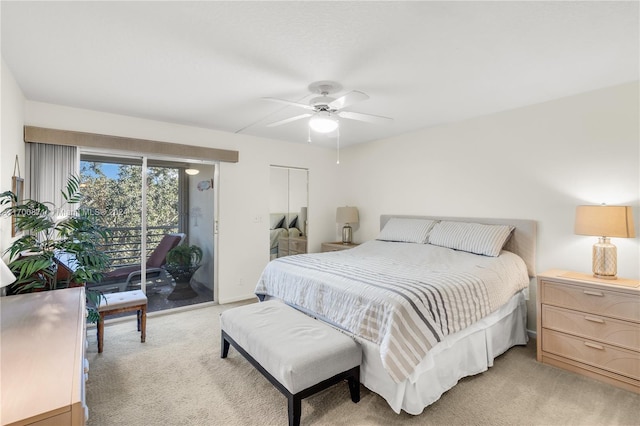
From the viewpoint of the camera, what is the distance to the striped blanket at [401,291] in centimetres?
194

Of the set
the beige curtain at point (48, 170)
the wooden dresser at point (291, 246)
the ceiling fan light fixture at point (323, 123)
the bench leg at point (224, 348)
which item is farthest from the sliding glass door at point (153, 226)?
the ceiling fan light fixture at point (323, 123)

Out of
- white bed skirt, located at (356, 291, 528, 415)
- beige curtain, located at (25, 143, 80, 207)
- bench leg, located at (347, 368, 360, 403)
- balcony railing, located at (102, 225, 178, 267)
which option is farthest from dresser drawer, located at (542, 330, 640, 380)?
beige curtain, located at (25, 143, 80, 207)

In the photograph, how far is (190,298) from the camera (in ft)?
13.7

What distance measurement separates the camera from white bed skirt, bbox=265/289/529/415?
6.33 ft

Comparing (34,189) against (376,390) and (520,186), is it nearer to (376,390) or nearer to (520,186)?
(376,390)

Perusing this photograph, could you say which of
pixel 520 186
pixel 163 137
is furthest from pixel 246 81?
pixel 520 186

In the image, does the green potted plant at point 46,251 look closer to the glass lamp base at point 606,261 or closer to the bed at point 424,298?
the bed at point 424,298

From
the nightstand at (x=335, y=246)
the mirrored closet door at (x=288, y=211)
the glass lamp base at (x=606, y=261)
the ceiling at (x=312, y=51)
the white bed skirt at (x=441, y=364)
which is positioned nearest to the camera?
the ceiling at (x=312, y=51)

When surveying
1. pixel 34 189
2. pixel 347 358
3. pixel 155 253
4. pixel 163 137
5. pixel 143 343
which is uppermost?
pixel 163 137

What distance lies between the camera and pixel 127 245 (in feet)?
12.2

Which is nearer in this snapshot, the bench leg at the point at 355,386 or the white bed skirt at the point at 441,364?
the white bed skirt at the point at 441,364

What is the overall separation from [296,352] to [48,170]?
3.14 meters

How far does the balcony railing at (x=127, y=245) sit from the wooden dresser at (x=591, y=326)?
418cm

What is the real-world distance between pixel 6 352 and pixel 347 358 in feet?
5.38
